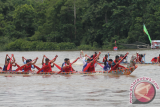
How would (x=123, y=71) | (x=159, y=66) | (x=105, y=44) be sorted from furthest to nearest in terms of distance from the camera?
(x=105, y=44) → (x=159, y=66) → (x=123, y=71)

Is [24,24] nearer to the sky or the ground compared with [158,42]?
nearer to the sky

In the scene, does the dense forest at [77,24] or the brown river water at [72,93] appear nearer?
the brown river water at [72,93]

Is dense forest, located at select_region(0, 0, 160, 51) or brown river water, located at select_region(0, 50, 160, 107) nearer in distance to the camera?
brown river water, located at select_region(0, 50, 160, 107)

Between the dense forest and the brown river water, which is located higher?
the dense forest

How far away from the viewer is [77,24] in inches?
2606

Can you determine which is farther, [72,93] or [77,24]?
[77,24]

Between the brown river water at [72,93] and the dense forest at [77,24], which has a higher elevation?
the dense forest at [77,24]

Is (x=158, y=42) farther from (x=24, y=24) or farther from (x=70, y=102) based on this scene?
(x=70, y=102)

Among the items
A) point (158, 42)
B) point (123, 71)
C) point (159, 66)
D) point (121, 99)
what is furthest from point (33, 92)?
point (158, 42)

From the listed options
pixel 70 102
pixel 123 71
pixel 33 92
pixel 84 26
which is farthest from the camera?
pixel 84 26

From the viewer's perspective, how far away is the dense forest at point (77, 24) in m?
57.8

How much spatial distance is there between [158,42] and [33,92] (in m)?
44.1

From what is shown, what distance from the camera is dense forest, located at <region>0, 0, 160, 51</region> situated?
57.8 meters

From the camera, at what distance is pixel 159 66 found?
24.2 metres
